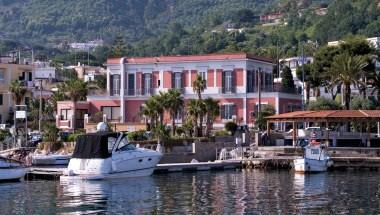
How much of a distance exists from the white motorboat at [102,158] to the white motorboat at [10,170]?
3002 millimetres

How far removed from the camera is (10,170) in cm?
5844

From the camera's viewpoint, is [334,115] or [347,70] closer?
[334,115]

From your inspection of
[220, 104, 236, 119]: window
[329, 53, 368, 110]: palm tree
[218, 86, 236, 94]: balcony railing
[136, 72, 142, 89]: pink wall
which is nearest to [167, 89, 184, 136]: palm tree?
[220, 104, 236, 119]: window

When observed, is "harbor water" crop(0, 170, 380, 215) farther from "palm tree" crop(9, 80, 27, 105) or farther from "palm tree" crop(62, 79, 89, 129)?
"palm tree" crop(9, 80, 27, 105)

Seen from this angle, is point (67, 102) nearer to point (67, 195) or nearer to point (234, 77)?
point (234, 77)

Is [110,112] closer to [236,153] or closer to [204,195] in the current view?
[236,153]

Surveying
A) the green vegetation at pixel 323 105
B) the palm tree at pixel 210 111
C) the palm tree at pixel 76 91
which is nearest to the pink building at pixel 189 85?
the palm tree at pixel 76 91

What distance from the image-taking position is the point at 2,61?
111 m

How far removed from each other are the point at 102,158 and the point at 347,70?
38.1 m

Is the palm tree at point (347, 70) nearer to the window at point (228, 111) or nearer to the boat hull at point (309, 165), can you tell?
the window at point (228, 111)

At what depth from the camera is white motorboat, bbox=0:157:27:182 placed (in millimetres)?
58094

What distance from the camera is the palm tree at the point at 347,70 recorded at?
294 feet

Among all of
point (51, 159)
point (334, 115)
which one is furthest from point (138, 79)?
point (334, 115)

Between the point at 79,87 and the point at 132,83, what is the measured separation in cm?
595
